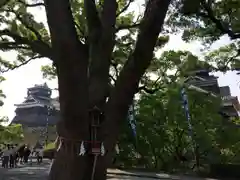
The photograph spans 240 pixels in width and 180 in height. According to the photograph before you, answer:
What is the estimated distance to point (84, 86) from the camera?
13.2 ft

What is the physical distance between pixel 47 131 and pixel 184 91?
2530 cm

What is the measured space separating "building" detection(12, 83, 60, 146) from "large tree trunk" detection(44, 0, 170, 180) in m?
34.2

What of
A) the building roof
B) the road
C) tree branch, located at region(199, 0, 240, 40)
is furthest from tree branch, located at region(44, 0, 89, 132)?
the building roof

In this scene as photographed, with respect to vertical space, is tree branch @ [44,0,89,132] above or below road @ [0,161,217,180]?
above

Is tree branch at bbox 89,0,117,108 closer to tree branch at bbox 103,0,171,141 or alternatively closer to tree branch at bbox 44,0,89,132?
tree branch at bbox 103,0,171,141

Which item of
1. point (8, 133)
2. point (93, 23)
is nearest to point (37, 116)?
point (8, 133)

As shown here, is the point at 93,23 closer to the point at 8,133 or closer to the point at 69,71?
the point at 69,71

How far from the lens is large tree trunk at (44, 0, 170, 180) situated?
3949 mm

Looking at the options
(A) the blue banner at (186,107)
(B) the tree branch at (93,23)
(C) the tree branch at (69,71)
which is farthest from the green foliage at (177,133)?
(C) the tree branch at (69,71)

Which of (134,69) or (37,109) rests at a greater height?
(37,109)

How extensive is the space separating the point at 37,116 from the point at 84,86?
41.4 metres

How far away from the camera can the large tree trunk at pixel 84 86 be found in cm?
395

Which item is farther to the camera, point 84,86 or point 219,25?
point 219,25

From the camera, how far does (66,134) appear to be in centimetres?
399
